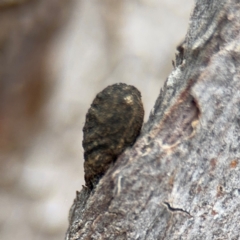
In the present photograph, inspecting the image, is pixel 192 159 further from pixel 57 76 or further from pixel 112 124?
pixel 57 76

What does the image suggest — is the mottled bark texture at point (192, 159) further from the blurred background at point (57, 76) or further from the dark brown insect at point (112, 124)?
the blurred background at point (57, 76)

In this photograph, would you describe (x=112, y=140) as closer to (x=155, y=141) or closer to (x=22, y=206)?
(x=155, y=141)

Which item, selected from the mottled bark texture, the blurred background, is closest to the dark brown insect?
the mottled bark texture

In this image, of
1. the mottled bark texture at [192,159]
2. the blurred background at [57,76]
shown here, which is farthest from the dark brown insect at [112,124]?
the blurred background at [57,76]

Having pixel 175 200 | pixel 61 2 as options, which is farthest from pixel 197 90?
pixel 61 2

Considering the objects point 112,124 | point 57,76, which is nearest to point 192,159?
point 112,124

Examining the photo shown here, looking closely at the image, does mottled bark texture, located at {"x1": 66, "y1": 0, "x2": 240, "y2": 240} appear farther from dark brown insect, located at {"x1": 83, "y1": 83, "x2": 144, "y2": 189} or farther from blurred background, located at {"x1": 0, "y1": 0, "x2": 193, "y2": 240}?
blurred background, located at {"x1": 0, "y1": 0, "x2": 193, "y2": 240}
